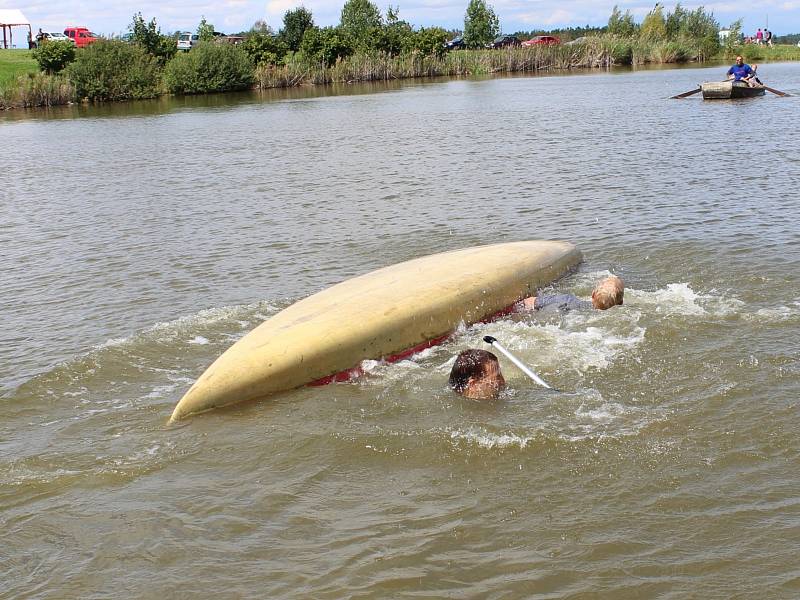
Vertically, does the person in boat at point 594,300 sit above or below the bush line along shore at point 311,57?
below

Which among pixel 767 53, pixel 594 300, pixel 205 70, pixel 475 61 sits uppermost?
pixel 475 61

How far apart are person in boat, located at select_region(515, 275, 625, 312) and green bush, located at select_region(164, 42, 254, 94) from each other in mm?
41111

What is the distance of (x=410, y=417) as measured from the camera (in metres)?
6.42

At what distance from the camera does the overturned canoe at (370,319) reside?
6.79m

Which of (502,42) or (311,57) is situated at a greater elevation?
(502,42)

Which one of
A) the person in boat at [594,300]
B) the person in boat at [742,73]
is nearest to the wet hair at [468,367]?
the person in boat at [594,300]

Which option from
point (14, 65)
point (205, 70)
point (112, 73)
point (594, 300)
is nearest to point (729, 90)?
point (594, 300)

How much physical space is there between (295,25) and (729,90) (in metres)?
43.0

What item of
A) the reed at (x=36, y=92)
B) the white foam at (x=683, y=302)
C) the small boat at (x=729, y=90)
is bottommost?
the white foam at (x=683, y=302)

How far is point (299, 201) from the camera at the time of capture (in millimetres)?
15297

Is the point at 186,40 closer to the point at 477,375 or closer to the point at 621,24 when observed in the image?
the point at 621,24

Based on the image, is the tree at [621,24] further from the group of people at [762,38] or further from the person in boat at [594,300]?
the person in boat at [594,300]

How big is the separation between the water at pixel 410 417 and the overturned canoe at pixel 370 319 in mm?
185

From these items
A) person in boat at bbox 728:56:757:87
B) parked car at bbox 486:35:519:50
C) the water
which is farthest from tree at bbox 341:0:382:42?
the water
